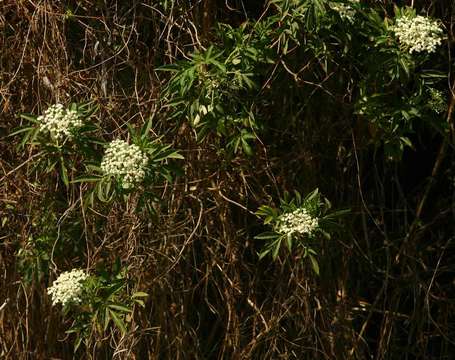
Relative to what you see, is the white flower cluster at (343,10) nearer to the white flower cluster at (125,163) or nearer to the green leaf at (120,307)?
the white flower cluster at (125,163)

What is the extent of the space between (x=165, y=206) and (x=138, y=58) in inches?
20.0

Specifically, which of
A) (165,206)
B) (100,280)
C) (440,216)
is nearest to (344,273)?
(440,216)

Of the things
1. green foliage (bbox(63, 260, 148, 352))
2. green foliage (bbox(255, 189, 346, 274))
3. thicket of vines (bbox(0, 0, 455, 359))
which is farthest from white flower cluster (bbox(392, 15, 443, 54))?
green foliage (bbox(63, 260, 148, 352))

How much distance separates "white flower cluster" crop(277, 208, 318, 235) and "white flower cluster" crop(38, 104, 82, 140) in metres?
0.64

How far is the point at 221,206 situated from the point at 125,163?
2.39ft

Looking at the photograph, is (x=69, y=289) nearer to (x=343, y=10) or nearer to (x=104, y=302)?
(x=104, y=302)

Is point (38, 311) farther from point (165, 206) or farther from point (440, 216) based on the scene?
point (440, 216)

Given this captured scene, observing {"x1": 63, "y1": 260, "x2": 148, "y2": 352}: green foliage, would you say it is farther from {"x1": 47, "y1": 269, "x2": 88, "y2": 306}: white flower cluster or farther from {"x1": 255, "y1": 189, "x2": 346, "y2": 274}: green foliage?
{"x1": 255, "y1": 189, "x2": 346, "y2": 274}: green foliage

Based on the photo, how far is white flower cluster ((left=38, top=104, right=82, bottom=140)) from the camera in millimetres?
2865

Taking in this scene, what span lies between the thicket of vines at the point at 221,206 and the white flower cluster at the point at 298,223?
265mm

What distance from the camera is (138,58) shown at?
3457 mm

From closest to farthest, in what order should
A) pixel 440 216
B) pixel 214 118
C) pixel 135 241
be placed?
pixel 214 118 → pixel 135 241 → pixel 440 216

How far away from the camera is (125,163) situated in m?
2.76

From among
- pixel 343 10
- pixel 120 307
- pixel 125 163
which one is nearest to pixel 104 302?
pixel 120 307
